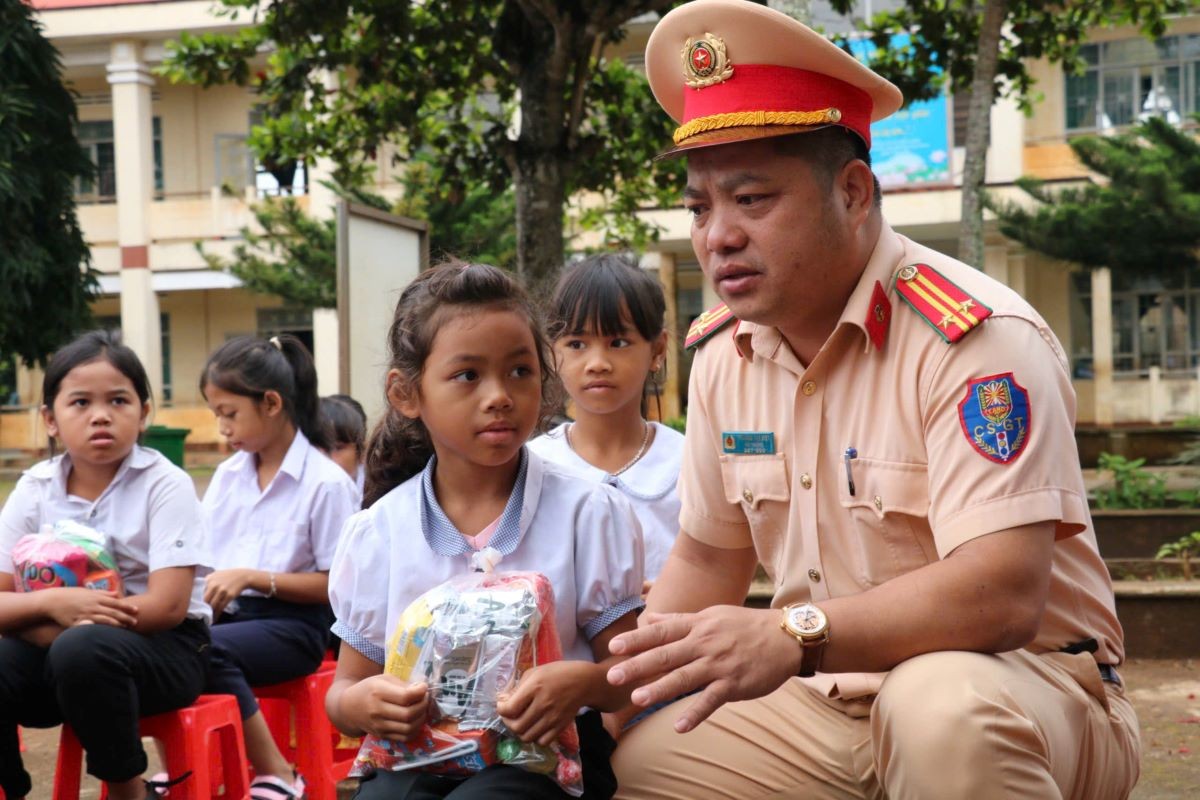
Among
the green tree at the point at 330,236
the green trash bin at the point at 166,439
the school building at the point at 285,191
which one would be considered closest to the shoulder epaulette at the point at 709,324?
the green trash bin at the point at 166,439

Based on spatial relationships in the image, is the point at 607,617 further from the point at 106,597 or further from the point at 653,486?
the point at 106,597

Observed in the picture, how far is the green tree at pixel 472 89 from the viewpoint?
7.71m

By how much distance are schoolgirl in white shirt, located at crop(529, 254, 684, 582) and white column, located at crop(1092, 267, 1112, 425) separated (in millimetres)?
18089

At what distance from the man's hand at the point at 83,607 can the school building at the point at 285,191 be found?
14621mm

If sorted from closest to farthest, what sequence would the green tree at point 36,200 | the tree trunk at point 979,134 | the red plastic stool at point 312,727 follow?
the red plastic stool at point 312,727
the tree trunk at point 979,134
the green tree at point 36,200

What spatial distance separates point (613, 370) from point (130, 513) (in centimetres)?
135

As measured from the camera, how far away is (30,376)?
25.8 meters

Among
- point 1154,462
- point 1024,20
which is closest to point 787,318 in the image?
point 1024,20

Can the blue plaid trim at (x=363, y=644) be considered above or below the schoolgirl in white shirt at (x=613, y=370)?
below

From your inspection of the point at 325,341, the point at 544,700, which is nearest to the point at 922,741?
the point at 544,700

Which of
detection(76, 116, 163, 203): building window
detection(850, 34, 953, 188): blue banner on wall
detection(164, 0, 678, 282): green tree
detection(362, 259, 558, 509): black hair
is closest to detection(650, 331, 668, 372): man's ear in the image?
detection(362, 259, 558, 509): black hair

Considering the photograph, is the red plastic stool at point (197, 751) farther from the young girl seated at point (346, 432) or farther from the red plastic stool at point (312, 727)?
the young girl seated at point (346, 432)

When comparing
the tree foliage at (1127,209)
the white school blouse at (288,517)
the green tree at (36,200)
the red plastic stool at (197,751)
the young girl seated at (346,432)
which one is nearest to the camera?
the red plastic stool at (197,751)

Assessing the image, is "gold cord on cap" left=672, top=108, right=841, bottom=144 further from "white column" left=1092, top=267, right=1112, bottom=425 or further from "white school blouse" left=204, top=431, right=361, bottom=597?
"white column" left=1092, top=267, right=1112, bottom=425
